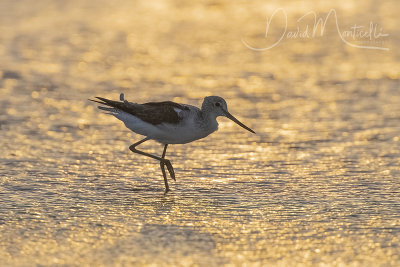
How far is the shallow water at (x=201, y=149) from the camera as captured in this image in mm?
7352

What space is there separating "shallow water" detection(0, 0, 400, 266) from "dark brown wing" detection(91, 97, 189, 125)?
0.82 m

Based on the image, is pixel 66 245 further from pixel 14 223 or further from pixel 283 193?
pixel 283 193

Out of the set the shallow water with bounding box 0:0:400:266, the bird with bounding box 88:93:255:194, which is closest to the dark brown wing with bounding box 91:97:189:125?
the bird with bounding box 88:93:255:194

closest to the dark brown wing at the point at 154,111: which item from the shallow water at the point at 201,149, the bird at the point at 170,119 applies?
the bird at the point at 170,119

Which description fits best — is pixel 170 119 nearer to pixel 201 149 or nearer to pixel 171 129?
pixel 171 129

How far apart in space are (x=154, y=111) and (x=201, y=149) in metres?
1.94

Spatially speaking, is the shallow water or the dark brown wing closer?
the shallow water

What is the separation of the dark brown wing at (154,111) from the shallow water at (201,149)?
0.82 m

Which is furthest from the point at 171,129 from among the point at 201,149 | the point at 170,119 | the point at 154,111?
the point at 201,149

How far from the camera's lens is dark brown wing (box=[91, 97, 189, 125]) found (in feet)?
30.7

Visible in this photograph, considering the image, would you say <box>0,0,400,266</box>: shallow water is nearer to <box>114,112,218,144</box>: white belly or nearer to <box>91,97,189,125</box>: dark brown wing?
<box>114,112,218,144</box>: white belly

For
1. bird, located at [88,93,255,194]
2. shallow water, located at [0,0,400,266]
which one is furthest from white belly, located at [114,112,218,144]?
shallow water, located at [0,0,400,266]

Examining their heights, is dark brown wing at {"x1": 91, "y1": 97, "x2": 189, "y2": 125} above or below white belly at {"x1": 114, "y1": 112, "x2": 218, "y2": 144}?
above

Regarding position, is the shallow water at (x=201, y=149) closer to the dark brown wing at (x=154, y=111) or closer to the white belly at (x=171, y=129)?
the white belly at (x=171, y=129)
